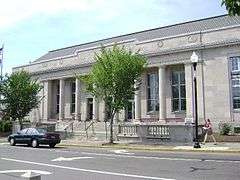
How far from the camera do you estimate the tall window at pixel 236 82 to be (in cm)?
3734

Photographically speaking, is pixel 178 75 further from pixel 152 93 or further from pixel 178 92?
pixel 152 93

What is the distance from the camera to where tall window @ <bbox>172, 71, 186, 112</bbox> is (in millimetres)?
41619

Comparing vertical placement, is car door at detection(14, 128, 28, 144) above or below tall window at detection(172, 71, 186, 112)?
below

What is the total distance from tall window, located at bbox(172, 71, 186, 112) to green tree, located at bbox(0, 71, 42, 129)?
603 inches

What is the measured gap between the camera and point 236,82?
123 feet

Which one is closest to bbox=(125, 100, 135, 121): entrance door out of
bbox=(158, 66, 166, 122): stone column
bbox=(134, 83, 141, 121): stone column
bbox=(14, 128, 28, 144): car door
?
bbox=(134, 83, 141, 121): stone column

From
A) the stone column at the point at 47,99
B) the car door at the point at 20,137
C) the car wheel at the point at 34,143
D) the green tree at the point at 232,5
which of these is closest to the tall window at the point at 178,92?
the car door at the point at 20,137

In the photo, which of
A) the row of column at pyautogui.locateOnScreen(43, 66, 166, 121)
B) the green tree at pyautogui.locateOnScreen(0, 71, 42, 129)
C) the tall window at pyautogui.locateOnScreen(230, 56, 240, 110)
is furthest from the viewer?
the green tree at pyautogui.locateOnScreen(0, 71, 42, 129)

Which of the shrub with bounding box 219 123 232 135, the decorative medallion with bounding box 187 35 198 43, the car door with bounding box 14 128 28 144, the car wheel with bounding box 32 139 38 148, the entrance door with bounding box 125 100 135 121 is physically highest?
the decorative medallion with bounding box 187 35 198 43

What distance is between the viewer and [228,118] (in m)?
37.0

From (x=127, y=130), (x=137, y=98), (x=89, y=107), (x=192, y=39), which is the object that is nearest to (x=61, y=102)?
(x=89, y=107)

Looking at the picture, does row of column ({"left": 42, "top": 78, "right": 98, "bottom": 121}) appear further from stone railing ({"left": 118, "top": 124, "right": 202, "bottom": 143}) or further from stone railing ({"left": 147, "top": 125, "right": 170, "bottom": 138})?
stone railing ({"left": 147, "top": 125, "right": 170, "bottom": 138})

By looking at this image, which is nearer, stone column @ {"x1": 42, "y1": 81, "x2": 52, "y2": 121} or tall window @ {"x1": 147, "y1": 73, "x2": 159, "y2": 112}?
tall window @ {"x1": 147, "y1": 73, "x2": 159, "y2": 112}

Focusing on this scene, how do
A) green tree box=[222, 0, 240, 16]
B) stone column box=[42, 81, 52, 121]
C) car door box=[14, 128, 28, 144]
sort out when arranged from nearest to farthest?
green tree box=[222, 0, 240, 16], car door box=[14, 128, 28, 144], stone column box=[42, 81, 52, 121]
